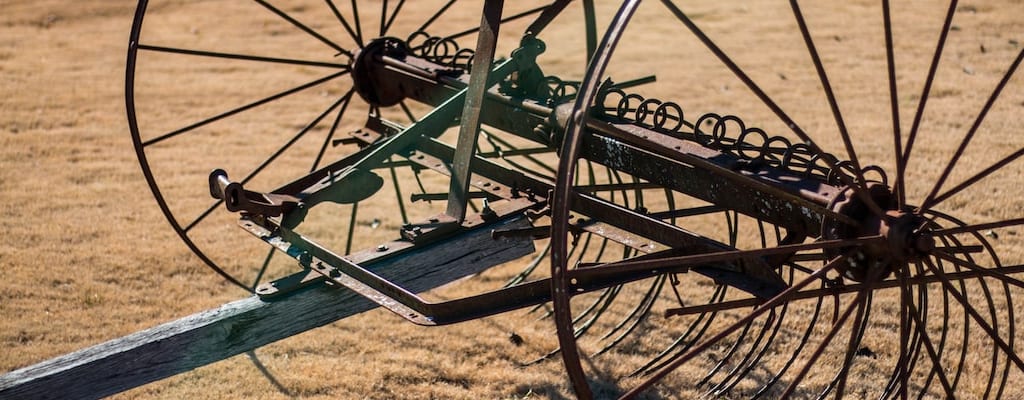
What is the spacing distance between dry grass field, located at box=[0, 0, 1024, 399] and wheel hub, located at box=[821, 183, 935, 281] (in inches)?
26.2

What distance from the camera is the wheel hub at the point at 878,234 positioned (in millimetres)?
2568

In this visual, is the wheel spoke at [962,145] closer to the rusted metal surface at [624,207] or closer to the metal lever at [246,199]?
the rusted metal surface at [624,207]

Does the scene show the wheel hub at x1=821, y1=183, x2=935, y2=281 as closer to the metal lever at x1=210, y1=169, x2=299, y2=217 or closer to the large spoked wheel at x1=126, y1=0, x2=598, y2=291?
the large spoked wheel at x1=126, y1=0, x2=598, y2=291

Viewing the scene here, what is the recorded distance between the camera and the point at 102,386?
8.98 feet

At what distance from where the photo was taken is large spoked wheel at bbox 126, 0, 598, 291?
13.1 ft

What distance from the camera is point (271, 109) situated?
688 cm

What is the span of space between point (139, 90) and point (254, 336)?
4.59m

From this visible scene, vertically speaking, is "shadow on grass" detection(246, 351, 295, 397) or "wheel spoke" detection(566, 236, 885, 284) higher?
"wheel spoke" detection(566, 236, 885, 284)

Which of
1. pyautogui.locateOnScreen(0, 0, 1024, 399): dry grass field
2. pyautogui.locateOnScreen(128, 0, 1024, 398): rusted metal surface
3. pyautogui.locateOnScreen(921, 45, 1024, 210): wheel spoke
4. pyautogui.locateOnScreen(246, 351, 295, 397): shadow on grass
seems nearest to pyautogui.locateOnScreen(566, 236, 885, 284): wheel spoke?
pyautogui.locateOnScreen(128, 0, 1024, 398): rusted metal surface

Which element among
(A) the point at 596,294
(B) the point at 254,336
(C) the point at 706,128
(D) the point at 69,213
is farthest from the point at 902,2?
(B) the point at 254,336

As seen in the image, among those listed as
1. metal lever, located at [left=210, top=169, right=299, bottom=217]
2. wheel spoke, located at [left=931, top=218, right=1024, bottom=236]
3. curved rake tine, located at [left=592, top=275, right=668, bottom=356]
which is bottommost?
curved rake tine, located at [left=592, top=275, right=668, bottom=356]

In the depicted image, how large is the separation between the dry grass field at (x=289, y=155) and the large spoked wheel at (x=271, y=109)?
3 centimetres

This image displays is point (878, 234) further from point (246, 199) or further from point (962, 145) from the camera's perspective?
point (246, 199)

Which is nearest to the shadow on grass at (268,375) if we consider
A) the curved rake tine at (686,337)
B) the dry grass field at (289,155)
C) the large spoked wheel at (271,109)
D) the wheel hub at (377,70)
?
the dry grass field at (289,155)
